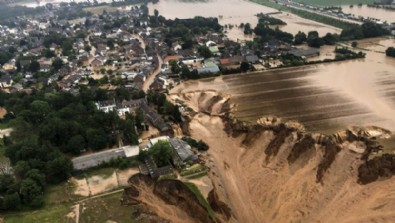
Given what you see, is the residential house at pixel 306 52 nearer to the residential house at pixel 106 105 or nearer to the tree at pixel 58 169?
the residential house at pixel 106 105

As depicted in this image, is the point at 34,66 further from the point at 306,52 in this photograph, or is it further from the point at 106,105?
the point at 306,52

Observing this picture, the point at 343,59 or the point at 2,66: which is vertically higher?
the point at 343,59

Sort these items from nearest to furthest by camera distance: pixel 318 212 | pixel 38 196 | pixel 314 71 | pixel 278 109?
pixel 318 212 < pixel 38 196 < pixel 278 109 < pixel 314 71

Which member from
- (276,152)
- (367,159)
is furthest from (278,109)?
(367,159)

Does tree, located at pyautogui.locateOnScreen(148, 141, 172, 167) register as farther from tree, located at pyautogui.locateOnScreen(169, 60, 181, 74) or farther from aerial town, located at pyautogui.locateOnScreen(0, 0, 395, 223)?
tree, located at pyautogui.locateOnScreen(169, 60, 181, 74)

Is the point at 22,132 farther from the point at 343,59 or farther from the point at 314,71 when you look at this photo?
the point at 343,59

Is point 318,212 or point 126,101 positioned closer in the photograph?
point 318,212
